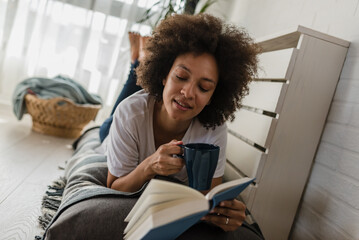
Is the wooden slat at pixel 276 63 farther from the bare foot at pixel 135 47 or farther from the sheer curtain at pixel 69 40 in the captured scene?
the sheer curtain at pixel 69 40

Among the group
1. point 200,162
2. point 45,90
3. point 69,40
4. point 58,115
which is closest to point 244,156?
point 200,162

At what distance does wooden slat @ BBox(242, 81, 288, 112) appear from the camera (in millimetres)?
1445

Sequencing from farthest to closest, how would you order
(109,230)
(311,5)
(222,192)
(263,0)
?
(263,0) < (311,5) < (109,230) < (222,192)

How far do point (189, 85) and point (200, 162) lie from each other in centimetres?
35

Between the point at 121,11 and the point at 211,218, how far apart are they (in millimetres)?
2829

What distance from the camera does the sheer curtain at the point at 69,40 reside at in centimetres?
324

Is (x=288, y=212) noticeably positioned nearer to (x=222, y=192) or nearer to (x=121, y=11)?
(x=222, y=192)

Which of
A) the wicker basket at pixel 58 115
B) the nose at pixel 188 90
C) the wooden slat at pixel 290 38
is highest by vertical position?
the wooden slat at pixel 290 38

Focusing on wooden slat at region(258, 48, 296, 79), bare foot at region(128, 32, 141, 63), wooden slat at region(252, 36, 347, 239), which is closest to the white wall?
wooden slat at region(252, 36, 347, 239)

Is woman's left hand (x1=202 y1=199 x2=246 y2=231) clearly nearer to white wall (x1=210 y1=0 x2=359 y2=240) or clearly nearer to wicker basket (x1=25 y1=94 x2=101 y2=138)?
white wall (x1=210 y1=0 x2=359 y2=240)

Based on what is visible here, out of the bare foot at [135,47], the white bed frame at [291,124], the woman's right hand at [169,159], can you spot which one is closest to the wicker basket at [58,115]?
the bare foot at [135,47]

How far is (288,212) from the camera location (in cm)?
148

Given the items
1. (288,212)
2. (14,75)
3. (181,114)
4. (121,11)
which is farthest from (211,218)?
(14,75)

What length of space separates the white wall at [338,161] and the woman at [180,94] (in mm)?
390
